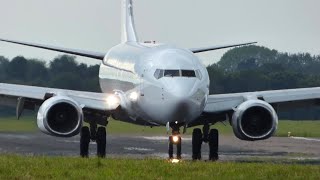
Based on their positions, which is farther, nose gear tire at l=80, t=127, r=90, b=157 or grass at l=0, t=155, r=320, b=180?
nose gear tire at l=80, t=127, r=90, b=157

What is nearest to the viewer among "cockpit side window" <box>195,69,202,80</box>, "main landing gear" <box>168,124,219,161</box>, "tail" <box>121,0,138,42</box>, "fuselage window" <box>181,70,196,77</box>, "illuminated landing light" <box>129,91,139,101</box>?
"fuselage window" <box>181,70,196,77</box>

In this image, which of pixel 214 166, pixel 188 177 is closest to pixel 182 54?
pixel 214 166

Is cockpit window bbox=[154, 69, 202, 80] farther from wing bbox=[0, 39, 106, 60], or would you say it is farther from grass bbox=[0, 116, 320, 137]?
grass bbox=[0, 116, 320, 137]

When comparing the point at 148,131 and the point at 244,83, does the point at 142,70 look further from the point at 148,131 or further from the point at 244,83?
the point at 244,83

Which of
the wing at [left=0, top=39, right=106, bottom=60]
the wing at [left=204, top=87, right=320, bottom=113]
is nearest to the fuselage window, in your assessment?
the wing at [left=204, top=87, right=320, bottom=113]

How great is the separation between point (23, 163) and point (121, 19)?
22.7m

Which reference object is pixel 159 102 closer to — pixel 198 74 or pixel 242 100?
pixel 198 74

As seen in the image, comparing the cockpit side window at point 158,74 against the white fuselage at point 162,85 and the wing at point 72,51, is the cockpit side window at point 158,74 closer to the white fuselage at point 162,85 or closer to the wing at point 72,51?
the white fuselage at point 162,85

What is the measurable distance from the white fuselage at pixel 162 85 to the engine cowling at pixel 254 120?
1467 millimetres

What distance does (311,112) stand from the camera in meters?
64.5

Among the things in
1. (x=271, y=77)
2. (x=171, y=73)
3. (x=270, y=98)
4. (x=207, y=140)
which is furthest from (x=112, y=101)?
(x=271, y=77)

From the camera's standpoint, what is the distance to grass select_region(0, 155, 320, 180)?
1680 cm

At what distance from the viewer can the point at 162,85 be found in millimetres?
24906

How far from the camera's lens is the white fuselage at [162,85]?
24438 millimetres
